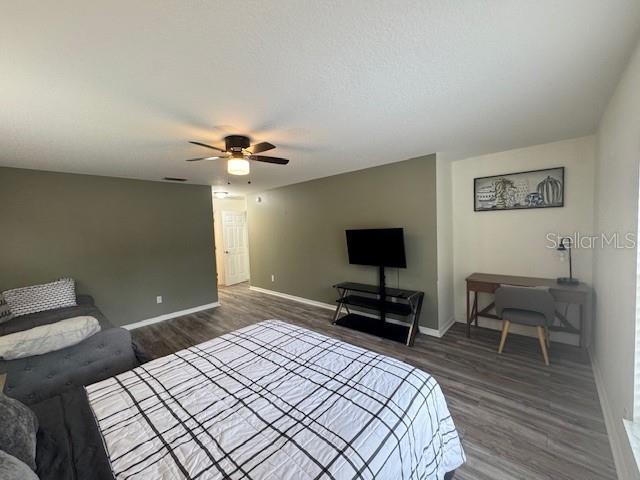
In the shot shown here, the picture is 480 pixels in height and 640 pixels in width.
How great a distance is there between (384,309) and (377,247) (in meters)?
Result: 0.85

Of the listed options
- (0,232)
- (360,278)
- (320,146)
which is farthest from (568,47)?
(0,232)

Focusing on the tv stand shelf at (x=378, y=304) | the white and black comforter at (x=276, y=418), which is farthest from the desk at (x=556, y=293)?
the white and black comforter at (x=276, y=418)

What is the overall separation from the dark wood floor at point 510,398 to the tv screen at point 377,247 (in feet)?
3.35

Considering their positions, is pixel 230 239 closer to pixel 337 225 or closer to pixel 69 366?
pixel 337 225

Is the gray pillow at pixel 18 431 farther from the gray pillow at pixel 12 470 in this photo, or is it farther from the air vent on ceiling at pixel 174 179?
the air vent on ceiling at pixel 174 179

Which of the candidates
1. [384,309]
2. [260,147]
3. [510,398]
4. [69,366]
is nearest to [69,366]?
[69,366]

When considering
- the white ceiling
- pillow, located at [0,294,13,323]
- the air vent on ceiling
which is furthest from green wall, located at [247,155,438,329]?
pillow, located at [0,294,13,323]

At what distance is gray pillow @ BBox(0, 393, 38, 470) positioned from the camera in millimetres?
887

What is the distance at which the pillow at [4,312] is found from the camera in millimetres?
2650

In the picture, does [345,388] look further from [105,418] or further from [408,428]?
[105,418]

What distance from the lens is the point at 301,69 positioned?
4.70ft

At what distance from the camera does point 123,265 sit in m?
3.97

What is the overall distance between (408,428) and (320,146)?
2.51m

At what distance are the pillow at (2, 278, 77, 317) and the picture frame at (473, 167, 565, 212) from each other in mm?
5437
